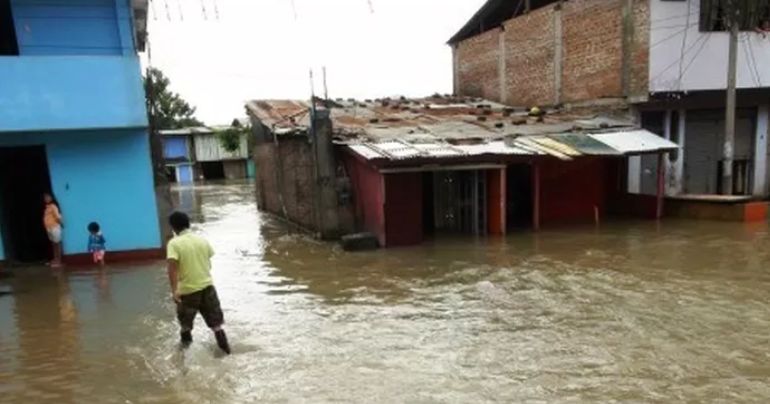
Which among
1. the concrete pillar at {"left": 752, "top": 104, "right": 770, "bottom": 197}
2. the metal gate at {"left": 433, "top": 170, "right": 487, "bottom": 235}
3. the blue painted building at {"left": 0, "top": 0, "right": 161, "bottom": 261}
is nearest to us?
the blue painted building at {"left": 0, "top": 0, "right": 161, "bottom": 261}

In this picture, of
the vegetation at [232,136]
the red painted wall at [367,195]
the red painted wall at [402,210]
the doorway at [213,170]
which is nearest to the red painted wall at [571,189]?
the red painted wall at [402,210]

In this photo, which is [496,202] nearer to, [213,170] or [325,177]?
[325,177]

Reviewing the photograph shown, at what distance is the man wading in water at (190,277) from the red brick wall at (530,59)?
16.9 meters

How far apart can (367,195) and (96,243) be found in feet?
19.8

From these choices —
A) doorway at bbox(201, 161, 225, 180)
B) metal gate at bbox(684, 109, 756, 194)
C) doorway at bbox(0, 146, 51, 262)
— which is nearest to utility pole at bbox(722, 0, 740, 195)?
metal gate at bbox(684, 109, 756, 194)

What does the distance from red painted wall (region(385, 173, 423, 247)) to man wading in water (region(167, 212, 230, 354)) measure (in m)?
7.55

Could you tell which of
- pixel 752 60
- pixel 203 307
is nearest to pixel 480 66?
pixel 752 60

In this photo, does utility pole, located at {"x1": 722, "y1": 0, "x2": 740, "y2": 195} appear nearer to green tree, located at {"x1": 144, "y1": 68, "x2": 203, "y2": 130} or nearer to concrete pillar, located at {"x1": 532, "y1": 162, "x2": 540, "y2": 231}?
concrete pillar, located at {"x1": 532, "y1": 162, "x2": 540, "y2": 231}

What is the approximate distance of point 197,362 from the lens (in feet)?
21.5

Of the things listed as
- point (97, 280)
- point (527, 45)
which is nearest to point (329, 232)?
point (97, 280)

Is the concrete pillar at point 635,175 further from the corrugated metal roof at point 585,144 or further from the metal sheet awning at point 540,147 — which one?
the corrugated metal roof at point 585,144

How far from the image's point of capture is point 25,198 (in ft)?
46.2

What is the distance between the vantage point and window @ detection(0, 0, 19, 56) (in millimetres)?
12192

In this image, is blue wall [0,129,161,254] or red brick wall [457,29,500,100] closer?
blue wall [0,129,161,254]
